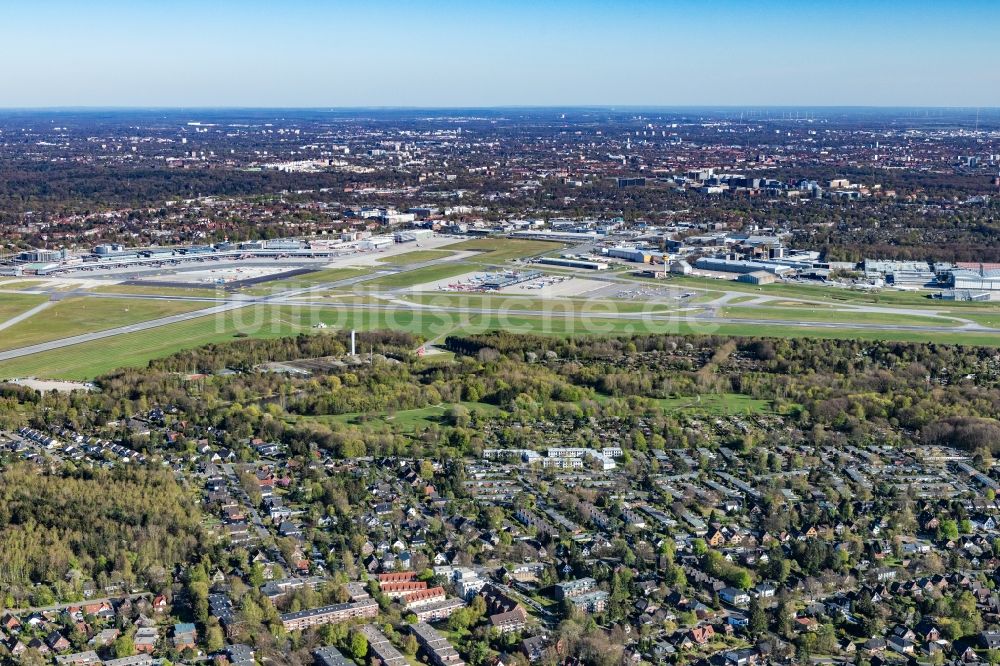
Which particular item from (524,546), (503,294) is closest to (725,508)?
(524,546)

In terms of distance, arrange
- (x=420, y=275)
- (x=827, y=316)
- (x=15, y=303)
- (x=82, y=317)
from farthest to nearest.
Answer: (x=420, y=275), (x=15, y=303), (x=827, y=316), (x=82, y=317)

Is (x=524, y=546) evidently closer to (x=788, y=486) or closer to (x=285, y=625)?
(x=285, y=625)

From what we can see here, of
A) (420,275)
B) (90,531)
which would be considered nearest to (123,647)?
(90,531)

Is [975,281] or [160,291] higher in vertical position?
[975,281]

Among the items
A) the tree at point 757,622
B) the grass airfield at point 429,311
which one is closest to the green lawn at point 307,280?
the grass airfield at point 429,311

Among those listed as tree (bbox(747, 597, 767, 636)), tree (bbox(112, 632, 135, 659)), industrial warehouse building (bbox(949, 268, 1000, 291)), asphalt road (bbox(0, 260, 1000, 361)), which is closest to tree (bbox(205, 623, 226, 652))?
tree (bbox(112, 632, 135, 659))

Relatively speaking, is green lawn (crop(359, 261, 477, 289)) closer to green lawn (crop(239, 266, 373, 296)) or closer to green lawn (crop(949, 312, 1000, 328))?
green lawn (crop(239, 266, 373, 296))

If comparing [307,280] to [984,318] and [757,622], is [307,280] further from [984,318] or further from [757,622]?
[757,622]
